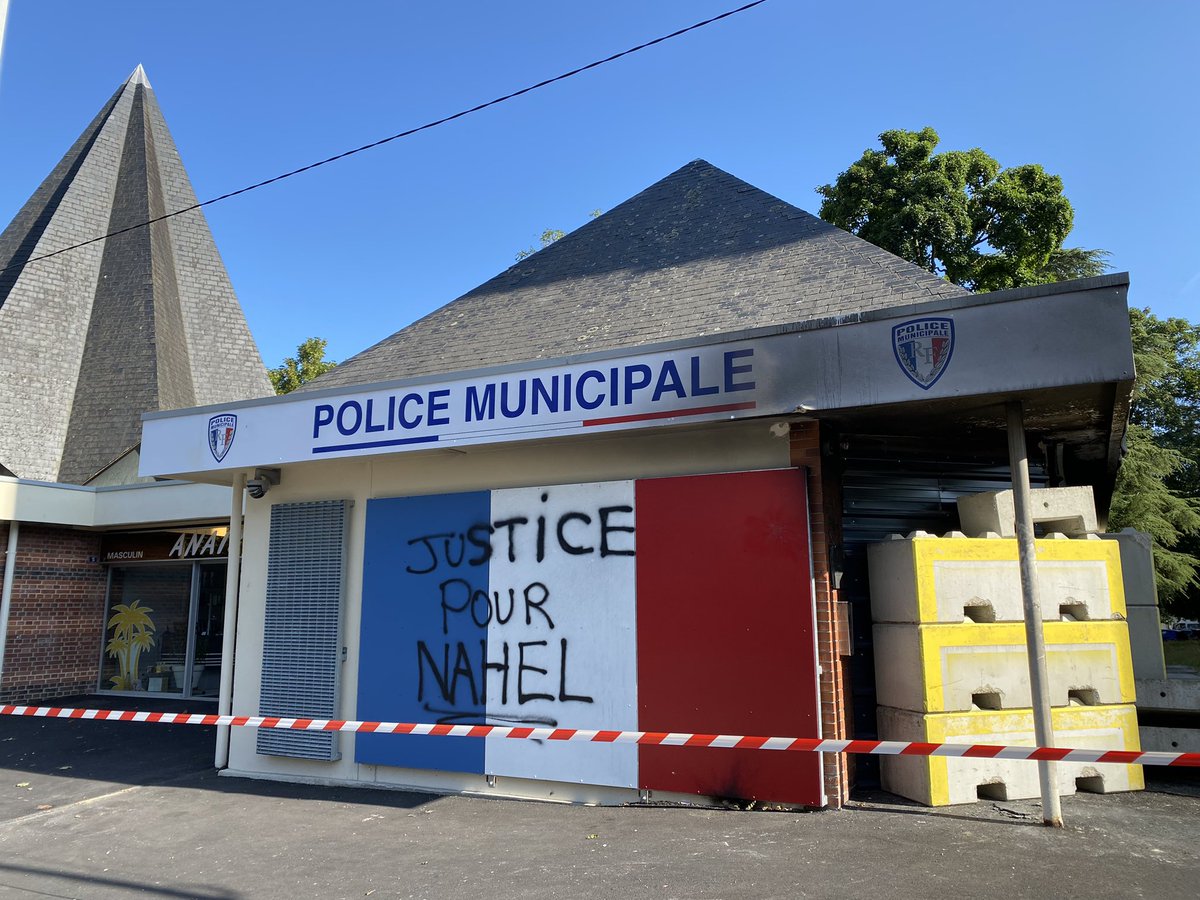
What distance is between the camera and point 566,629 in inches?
286

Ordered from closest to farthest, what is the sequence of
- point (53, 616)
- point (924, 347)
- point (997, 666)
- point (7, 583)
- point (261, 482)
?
1. point (924, 347)
2. point (997, 666)
3. point (261, 482)
4. point (7, 583)
5. point (53, 616)

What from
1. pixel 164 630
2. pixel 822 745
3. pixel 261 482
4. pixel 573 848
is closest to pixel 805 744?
pixel 822 745

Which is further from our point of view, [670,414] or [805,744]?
[670,414]

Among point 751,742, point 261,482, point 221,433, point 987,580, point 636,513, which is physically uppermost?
point 221,433

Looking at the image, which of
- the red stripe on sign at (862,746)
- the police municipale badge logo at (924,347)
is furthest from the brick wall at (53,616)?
the police municipale badge logo at (924,347)

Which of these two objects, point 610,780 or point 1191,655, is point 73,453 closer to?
point 610,780

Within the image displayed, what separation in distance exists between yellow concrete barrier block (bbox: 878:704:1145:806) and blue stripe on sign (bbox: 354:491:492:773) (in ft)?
11.8

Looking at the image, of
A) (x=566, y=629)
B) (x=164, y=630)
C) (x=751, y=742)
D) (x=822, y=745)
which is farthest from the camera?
(x=164, y=630)

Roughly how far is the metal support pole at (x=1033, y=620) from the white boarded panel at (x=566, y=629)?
2.96 m

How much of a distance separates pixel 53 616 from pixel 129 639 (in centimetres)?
136

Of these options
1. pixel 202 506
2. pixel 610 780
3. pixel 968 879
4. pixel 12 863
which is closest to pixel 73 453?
pixel 202 506

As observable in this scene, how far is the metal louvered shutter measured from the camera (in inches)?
321

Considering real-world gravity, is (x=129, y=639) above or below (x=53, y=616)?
below

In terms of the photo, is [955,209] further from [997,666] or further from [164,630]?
[164,630]
